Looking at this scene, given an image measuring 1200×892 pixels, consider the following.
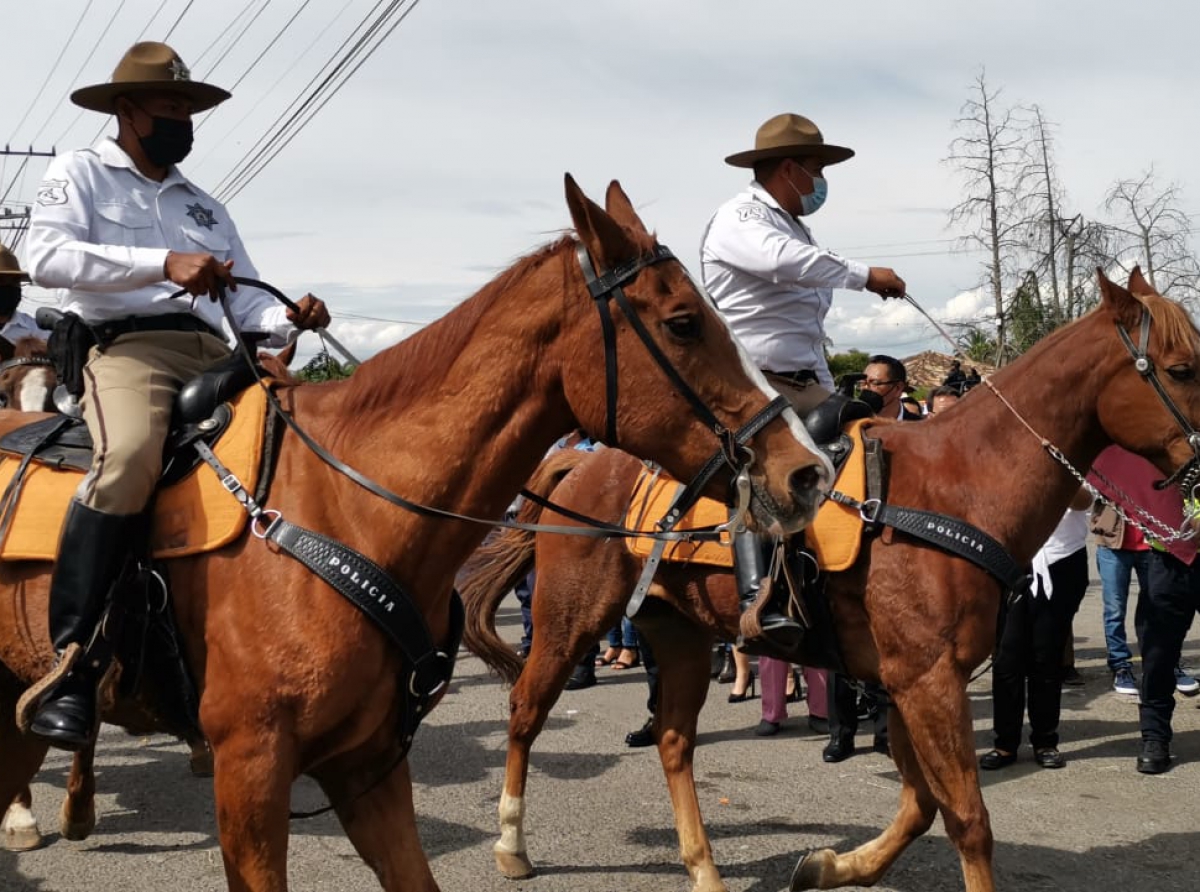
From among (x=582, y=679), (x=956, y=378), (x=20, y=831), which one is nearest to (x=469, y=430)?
(x=20, y=831)

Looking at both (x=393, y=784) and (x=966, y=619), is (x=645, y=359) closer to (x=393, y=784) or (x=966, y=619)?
(x=393, y=784)

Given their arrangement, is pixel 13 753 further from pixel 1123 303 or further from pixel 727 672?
pixel 727 672

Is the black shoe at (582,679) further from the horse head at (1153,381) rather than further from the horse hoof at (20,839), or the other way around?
the horse head at (1153,381)

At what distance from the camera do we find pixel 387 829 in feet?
11.4

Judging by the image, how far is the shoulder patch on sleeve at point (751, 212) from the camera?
542 centimetres

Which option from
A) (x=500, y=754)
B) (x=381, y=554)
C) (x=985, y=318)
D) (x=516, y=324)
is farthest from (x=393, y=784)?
(x=985, y=318)

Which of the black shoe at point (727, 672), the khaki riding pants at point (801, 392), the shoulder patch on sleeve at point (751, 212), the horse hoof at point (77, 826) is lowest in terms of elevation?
the black shoe at point (727, 672)

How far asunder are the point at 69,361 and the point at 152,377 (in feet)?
1.16

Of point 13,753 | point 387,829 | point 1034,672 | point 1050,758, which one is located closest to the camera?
point 387,829

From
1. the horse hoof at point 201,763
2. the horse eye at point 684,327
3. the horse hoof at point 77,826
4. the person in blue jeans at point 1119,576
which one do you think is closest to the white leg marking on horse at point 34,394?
the horse hoof at point 201,763

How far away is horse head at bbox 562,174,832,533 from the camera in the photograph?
10.1ft

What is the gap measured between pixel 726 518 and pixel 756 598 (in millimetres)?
461

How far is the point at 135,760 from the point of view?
7492mm

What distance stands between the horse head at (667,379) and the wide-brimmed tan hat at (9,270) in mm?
6361
